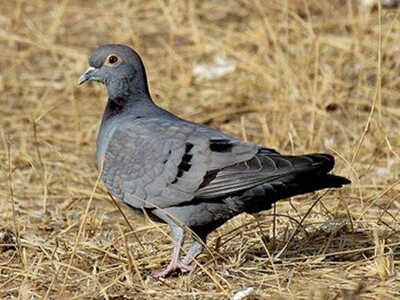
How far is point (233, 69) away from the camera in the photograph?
→ 27.3ft

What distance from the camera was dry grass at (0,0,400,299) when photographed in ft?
14.3

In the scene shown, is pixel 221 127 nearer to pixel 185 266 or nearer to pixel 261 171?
pixel 185 266

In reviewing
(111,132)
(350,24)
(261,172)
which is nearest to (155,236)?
(111,132)

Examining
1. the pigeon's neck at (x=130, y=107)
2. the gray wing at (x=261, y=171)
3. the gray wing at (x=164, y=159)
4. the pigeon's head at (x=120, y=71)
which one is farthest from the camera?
the pigeon's head at (x=120, y=71)

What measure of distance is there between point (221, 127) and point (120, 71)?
2.59 meters

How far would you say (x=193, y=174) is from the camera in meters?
4.34

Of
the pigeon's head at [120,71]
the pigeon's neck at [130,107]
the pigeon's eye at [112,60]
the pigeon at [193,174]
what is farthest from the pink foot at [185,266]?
the pigeon's eye at [112,60]

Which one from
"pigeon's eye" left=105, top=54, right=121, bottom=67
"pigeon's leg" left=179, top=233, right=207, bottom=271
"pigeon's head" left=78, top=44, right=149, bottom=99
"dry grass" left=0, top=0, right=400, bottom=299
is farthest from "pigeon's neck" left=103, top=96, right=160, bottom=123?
"pigeon's leg" left=179, top=233, right=207, bottom=271

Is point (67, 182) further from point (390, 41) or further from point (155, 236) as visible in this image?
point (390, 41)

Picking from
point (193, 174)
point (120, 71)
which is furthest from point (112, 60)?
point (193, 174)

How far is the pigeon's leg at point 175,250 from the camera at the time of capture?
4430mm

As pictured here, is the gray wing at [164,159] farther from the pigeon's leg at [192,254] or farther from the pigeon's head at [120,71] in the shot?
the pigeon's head at [120,71]

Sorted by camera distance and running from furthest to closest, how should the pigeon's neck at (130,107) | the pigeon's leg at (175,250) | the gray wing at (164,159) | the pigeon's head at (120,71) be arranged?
the pigeon's head at (120,71)
the pigeon's neck at (130,107)
the pigeon's leg at (175,250)
the gray wing at (164,159)

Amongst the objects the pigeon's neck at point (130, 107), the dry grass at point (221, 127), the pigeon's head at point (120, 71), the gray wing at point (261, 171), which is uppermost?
the pigeon's head at point (120, 71)
